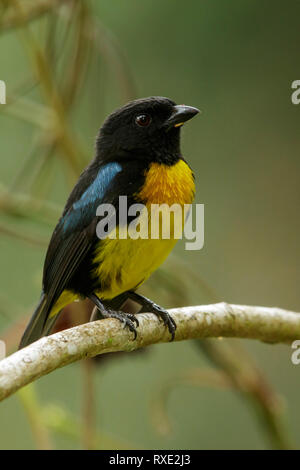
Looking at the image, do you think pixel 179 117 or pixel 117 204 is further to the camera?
pixel 179 117

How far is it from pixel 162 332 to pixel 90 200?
0.64 meters

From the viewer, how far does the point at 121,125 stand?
3.46m

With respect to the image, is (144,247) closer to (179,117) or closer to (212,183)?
(179,117)

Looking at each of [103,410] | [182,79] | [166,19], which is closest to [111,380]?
[103,410]

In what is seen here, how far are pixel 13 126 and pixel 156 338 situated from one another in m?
3.81

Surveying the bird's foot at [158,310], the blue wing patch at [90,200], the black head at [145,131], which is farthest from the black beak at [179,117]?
the bird's foot at [158,310]

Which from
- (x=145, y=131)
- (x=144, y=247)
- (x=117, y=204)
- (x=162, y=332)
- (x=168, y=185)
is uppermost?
(x=145, y=131)

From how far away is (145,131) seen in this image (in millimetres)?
3420

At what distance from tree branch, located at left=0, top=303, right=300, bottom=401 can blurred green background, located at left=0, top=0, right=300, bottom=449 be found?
2.44 meters

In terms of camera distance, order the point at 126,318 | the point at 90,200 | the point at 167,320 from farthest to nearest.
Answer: the point at 90,200 < the point at 167,320 < the point at 126,318

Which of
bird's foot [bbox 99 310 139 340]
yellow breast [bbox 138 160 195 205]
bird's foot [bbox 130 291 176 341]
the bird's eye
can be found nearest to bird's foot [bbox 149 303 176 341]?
Answer: bird's foot [bbox 130 291 176 341]

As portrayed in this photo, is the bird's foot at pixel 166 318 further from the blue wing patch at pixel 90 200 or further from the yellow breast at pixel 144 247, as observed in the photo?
the blue wing patch at pixel 90 200

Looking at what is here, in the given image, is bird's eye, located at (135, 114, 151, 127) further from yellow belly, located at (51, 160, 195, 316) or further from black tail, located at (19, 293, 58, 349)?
black tail, located at (19, 293, 58, 349)

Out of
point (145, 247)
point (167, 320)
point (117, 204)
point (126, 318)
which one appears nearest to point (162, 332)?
point (167, 320)
